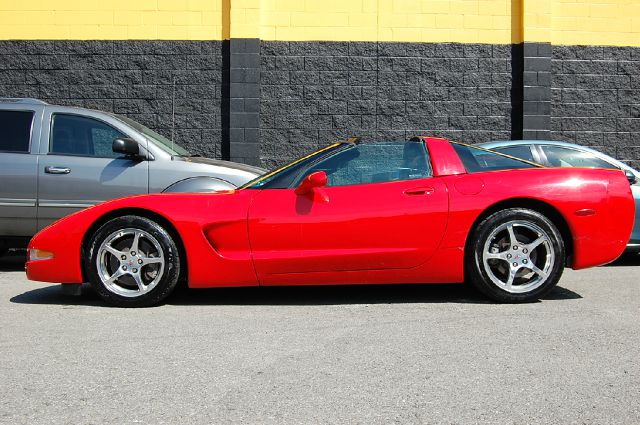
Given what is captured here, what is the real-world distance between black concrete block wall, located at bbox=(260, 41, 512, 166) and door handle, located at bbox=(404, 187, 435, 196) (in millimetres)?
6916

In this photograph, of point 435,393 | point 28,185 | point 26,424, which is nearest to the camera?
point 26,424

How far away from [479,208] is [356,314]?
1211mm

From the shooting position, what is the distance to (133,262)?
6.23 meters

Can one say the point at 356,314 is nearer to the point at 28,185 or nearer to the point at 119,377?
the point at 119,377

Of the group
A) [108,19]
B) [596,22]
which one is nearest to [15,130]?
[108,19]

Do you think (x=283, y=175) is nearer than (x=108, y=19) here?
Yes

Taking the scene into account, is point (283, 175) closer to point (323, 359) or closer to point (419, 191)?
point (419, 191)

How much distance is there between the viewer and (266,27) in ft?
43.1

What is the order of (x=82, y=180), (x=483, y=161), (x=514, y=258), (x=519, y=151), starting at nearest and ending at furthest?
(x=514, y=258) < (x=483, y=161) < (x=82, y=180) < (x=519, y=151)

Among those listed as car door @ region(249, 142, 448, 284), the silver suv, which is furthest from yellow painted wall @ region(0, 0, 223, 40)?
car door @ region(249, 142, 448, 284)

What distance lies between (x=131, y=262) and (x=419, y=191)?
2168 millimetres

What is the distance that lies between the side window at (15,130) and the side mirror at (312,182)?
3.70m

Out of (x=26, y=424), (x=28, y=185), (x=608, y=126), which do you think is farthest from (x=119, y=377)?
→ (x=608, y=126)

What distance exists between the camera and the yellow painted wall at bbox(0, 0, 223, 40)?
13047mm
